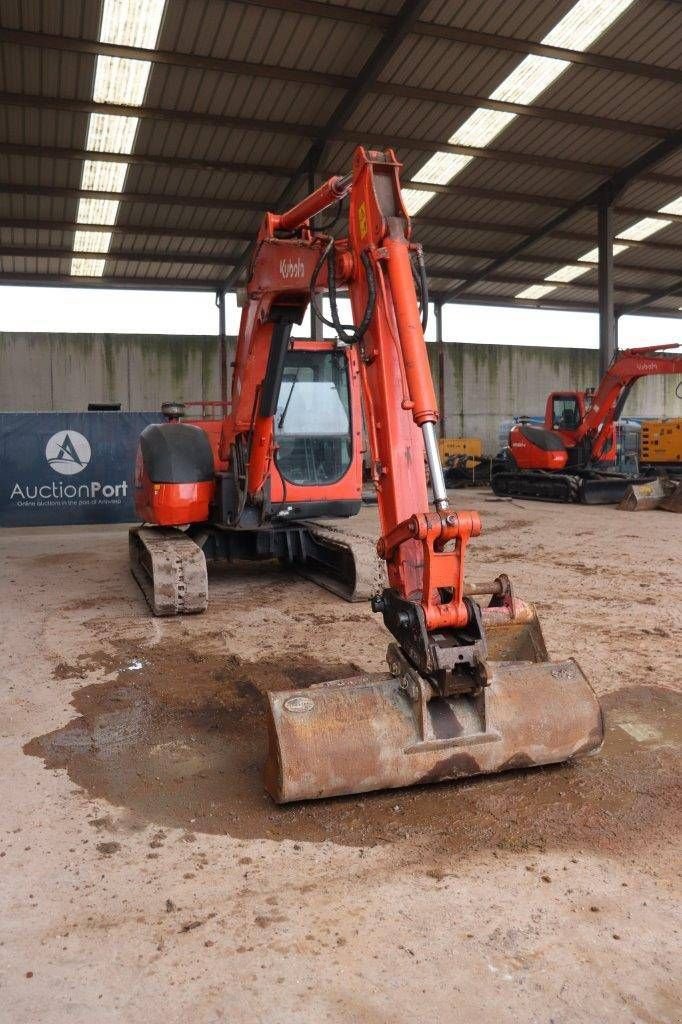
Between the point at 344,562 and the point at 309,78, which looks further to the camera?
the point at 309,78

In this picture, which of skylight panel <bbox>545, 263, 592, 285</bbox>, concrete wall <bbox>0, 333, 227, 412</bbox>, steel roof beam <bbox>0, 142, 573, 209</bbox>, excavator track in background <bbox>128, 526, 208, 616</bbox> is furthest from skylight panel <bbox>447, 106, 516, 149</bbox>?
excavator track in background <bbox>128, 526, 208, 616</bbox>

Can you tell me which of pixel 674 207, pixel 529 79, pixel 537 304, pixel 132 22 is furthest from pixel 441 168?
pixel 537 304

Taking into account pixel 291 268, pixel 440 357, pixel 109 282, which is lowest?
pixel 291 268

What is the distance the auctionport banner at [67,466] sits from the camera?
11359 millimetres

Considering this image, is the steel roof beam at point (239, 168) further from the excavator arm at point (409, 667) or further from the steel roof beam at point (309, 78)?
the excavator arm at point (409, 667)

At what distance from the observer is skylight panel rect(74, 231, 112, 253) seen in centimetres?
1703

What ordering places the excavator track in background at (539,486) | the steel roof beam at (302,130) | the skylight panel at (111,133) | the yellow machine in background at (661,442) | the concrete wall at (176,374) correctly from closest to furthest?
the steel roof beam at (302,130) → the skylight panel at (111,133) → the excavator track in background at (539,486) → the yellow machine in background at (661,442) → the concrete wall at (176,374)

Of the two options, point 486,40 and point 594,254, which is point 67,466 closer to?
point 486,40

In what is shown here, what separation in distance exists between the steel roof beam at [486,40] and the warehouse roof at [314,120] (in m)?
0.03

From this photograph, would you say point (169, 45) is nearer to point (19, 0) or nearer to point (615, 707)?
point (19, 0)

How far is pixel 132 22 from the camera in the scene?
33.1ft

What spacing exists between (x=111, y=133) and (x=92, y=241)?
16.3ft

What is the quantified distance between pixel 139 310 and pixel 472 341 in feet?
33.6

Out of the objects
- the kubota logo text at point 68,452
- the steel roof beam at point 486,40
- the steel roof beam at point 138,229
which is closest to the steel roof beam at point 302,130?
the steel roof beam at point 486,40
